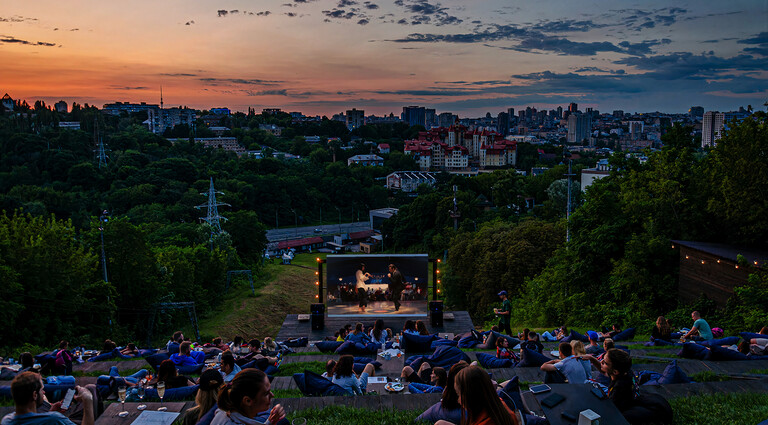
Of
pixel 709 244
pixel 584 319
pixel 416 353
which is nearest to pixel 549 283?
pixel 584 319

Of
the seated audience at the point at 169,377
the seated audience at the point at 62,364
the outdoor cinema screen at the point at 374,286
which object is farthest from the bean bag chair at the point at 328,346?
the outdoor cinema screen at the point at 374,286

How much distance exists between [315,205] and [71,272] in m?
51.2

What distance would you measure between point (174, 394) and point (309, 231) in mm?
56221

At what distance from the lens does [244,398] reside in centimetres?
319

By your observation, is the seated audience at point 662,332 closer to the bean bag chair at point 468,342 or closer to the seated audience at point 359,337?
the bean bag chair at point 468,342

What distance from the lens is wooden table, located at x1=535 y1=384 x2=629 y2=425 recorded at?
389cm

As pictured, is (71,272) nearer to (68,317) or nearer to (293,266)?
(68,317)

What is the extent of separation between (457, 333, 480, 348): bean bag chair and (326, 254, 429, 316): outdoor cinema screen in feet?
15.3

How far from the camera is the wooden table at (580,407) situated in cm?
389

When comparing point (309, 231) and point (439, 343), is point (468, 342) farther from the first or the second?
point (309, 231)

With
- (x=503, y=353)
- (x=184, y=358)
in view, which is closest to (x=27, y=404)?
(x=184, y=358)

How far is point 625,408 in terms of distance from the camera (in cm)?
454

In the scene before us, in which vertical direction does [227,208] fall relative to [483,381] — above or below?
below

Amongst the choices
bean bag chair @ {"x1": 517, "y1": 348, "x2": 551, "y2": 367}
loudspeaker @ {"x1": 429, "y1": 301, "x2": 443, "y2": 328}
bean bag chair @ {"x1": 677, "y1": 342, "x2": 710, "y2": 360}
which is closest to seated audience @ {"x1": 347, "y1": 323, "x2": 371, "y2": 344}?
bean bag chair @ {"x1": 517, "y1": 348, "x2": 551, "y2": 367}
